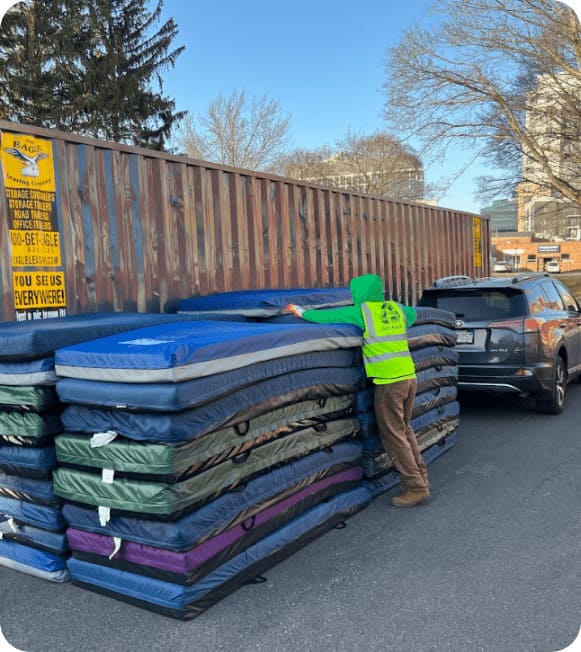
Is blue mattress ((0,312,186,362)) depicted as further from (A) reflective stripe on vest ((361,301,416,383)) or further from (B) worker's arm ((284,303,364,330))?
(A) reflective stripe on vest ((361,301,416,383))

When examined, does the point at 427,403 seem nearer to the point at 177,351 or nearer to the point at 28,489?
the point at 177,351

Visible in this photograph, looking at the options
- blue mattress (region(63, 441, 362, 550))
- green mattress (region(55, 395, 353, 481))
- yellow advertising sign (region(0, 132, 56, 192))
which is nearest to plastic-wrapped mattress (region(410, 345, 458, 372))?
blue mattress (region(63, 441, 362, 550))

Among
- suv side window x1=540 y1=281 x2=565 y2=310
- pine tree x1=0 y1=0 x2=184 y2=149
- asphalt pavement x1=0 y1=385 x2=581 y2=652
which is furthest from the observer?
pine tree x1=0 y1=0 x2=184 y2=149

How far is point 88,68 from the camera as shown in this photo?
69.0 ft

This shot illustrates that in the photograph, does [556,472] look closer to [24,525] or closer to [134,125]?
[24,525]

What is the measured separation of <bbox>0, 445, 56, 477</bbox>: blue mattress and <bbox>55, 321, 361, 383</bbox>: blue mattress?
0.52 meters

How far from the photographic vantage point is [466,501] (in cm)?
472

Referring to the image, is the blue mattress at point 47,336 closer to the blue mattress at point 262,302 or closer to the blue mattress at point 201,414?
the blue mattress at point 201,414

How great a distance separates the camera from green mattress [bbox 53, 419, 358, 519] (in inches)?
120

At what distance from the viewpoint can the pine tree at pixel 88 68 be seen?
19.8 m

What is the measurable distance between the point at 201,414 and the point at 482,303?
522cm

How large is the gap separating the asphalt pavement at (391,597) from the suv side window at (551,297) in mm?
3733

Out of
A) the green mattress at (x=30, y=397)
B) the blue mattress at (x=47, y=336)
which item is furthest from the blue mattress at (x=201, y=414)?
the blue mattress at (x=47, y=336)

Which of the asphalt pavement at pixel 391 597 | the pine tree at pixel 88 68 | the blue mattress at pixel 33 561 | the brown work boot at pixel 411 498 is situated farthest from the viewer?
the pine tree at pixel 88 68
